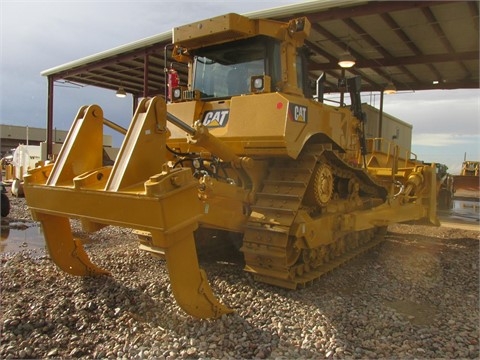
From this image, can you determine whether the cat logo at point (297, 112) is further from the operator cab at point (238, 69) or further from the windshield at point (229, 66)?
the windshield at point (229, 66)

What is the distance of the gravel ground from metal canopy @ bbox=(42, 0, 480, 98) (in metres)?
3.48

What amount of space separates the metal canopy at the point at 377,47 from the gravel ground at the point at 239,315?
348 centimetres

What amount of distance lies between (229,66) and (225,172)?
51.7 inches

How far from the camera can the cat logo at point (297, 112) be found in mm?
4266

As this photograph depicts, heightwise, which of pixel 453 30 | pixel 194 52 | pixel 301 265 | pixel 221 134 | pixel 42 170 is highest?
pixel 453 30

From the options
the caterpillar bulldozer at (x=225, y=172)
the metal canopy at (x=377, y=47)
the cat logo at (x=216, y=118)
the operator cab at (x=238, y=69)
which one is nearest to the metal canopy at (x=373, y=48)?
the metal canopy at (x=377, y=47)

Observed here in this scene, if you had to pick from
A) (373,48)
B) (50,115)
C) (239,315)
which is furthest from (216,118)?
(50,115)

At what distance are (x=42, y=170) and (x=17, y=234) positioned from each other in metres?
4.92

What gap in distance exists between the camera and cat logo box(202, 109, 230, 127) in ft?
15.6

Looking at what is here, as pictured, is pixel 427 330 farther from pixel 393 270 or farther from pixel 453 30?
pixel 453 30

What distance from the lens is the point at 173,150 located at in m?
4.93

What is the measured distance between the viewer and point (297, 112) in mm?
4410

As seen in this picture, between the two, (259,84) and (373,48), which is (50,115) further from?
(259,84)

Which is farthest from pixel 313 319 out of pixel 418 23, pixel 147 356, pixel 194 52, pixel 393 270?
pixel 418 23
